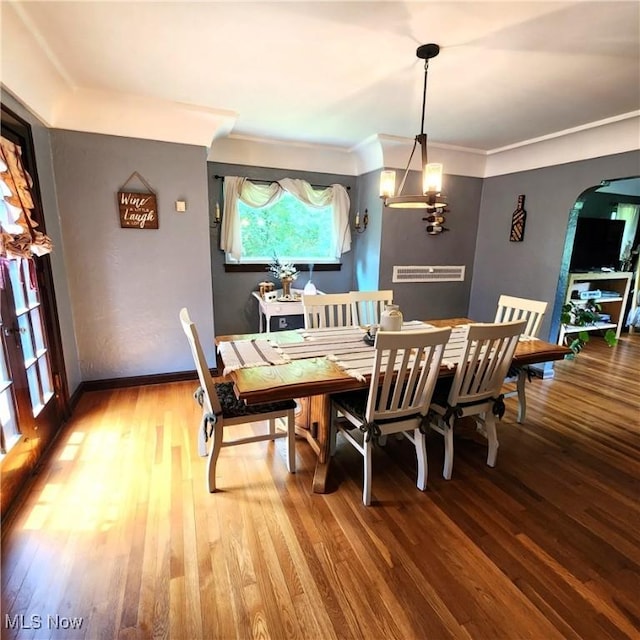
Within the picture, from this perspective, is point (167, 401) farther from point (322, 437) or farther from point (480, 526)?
point (480, 526)

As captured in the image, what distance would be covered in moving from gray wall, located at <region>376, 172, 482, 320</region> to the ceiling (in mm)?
1151

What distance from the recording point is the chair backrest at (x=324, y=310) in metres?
2.85

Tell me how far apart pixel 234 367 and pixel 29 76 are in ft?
7.12

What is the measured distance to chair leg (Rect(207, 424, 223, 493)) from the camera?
6.52 ft

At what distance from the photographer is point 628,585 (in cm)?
155

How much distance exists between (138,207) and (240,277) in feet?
4.68

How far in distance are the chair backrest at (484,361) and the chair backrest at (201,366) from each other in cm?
137

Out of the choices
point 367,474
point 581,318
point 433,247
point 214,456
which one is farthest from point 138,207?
point 581,318

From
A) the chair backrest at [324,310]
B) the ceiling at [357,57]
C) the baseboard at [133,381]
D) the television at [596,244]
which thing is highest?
the ceiling at [357,57]

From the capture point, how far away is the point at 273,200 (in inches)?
165

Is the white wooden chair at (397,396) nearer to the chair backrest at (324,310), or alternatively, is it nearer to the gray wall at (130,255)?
the chair backrest at (324,310)

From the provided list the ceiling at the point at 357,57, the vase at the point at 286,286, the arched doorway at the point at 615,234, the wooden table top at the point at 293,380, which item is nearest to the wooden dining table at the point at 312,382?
the wooden table top at the point at 293,380

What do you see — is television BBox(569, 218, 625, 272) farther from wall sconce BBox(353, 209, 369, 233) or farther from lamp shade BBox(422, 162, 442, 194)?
lamp shade BBox(422, 162, 442, 194)

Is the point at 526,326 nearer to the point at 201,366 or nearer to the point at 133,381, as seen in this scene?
the point at 201,366
